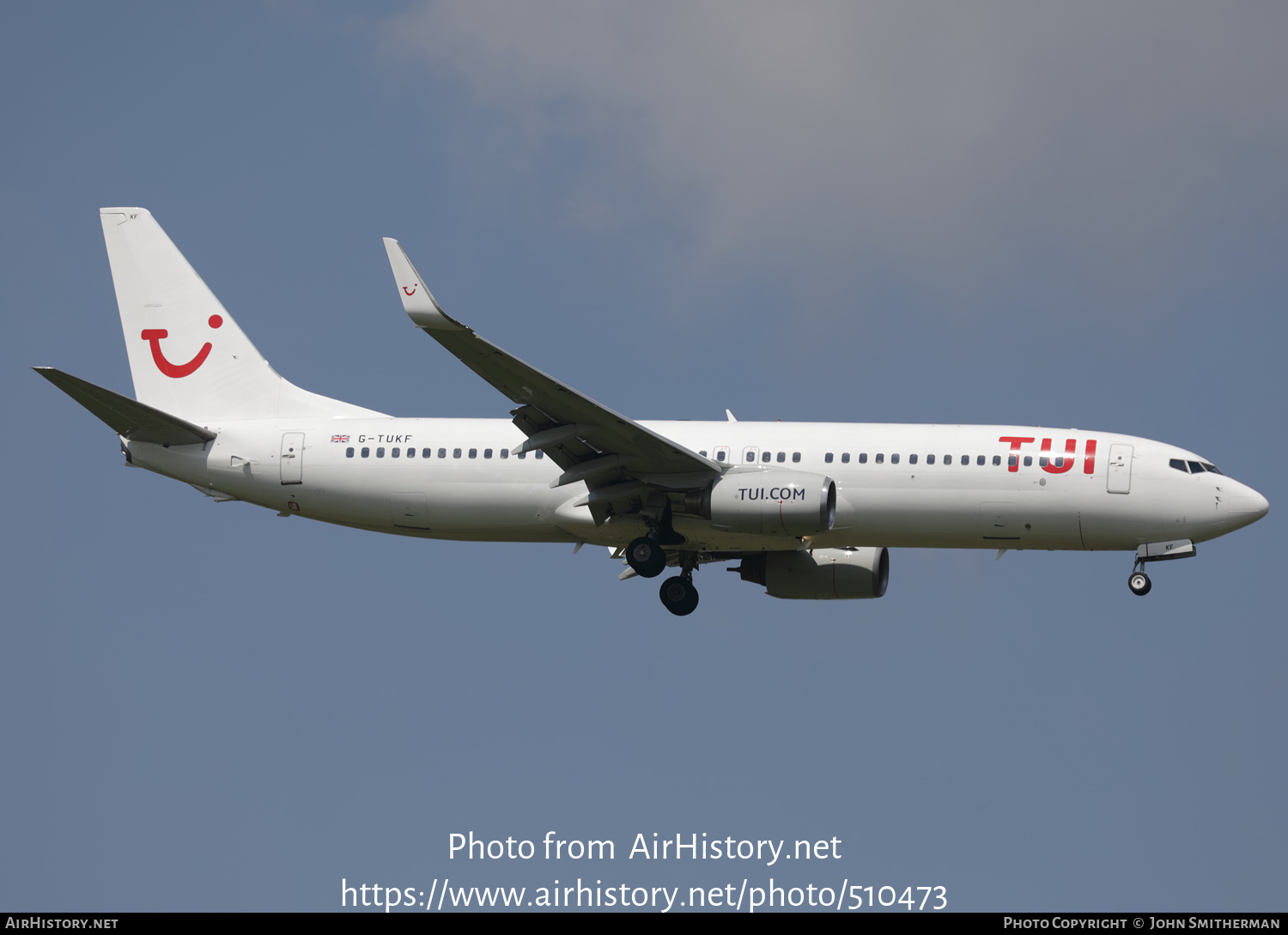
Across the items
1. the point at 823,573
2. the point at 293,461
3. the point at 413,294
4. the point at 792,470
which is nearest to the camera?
the point at 413,294

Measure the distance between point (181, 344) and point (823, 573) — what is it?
1739cm

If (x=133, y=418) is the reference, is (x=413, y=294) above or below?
below

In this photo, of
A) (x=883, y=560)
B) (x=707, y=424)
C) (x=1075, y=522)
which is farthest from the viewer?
(x=883, y=560)

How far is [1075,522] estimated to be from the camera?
34.6 m

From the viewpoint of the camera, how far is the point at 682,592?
125 ft

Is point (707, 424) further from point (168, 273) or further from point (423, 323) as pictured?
point (168, 273)

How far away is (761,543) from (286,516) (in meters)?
11.6

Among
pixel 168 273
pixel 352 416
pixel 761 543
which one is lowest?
pixel 761 543

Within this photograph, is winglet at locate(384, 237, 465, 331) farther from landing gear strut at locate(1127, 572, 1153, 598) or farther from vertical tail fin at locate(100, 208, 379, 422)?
landing gear strut at locate(1127, 572, 1153, 598)

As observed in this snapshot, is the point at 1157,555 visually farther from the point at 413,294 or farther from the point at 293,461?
the point at 293,461

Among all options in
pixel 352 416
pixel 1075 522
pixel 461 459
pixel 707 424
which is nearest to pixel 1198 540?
pixel 1075 522

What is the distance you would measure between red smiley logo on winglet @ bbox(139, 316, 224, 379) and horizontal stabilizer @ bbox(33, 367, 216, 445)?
233cm

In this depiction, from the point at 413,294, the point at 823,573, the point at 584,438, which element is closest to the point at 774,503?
the point at 584,438

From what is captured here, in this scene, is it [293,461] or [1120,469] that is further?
[293,461]
